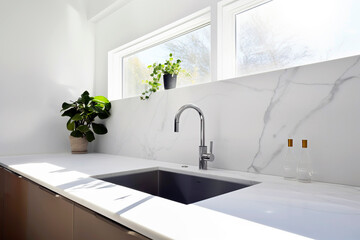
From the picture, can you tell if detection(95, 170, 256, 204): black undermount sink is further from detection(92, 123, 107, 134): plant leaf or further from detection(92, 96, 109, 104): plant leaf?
detection(92, 96, 109, 104): plant leaf

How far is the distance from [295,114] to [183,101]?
2.33ft

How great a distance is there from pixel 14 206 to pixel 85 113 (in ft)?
3.13

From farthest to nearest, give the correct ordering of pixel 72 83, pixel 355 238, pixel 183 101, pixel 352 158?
pixel 72 83, pixel 183 101, pixel 352 158, pixel 355 238

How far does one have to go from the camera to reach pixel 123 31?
7.50ft

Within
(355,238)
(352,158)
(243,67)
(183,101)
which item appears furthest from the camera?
(183,101)

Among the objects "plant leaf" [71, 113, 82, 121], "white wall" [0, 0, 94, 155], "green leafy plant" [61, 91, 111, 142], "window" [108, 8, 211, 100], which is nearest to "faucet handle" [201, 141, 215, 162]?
"window" [108, 8, 211, 100]

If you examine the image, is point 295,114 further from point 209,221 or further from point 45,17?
point 45,17

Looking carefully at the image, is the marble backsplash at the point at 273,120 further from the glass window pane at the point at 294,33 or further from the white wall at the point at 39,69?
the white wall at the point at 39,69

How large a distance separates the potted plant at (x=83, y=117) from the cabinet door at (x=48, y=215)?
1.01m

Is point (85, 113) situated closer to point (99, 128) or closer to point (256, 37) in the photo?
point (99, 128)

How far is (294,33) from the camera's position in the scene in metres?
1.31

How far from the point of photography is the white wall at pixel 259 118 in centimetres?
99

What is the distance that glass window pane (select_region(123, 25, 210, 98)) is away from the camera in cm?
176

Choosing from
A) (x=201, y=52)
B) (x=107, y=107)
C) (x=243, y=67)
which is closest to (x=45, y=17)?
(x=107, y=107)
